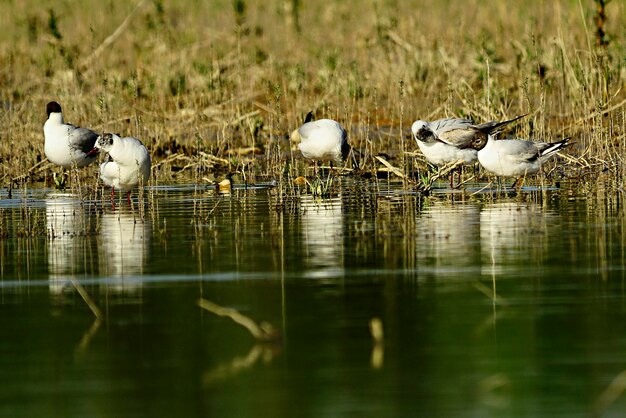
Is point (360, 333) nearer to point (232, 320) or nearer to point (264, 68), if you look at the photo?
point (232, 320)

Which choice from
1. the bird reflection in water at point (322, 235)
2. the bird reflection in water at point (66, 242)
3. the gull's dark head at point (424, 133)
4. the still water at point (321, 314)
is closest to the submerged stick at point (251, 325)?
the still water at point (321, 314)

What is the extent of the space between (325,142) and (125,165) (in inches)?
134

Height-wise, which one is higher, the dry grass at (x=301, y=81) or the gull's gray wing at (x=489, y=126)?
the dry grass at (x=301, y=81)

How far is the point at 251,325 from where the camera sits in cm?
708

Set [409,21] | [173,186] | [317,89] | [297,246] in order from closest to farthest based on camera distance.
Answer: [297,246] < [173,186] < [317,89] < [409,21]

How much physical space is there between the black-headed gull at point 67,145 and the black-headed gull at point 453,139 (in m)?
4.23

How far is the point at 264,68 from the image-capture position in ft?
81.5

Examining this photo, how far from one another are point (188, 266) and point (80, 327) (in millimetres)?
2332

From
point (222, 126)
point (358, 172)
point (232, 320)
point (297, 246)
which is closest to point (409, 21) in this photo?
point (222, 126)

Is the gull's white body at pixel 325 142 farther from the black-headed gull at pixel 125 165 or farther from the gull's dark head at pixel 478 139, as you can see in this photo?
the black-headed gull at pixel 125 165

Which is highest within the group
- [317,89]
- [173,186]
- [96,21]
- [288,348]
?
[96,21]

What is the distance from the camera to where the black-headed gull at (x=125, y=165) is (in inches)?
606

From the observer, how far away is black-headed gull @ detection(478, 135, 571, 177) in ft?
49.2

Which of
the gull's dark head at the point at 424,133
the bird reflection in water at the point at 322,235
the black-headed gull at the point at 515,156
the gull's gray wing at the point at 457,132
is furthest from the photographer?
the gull's dark head at the point at 424,133
